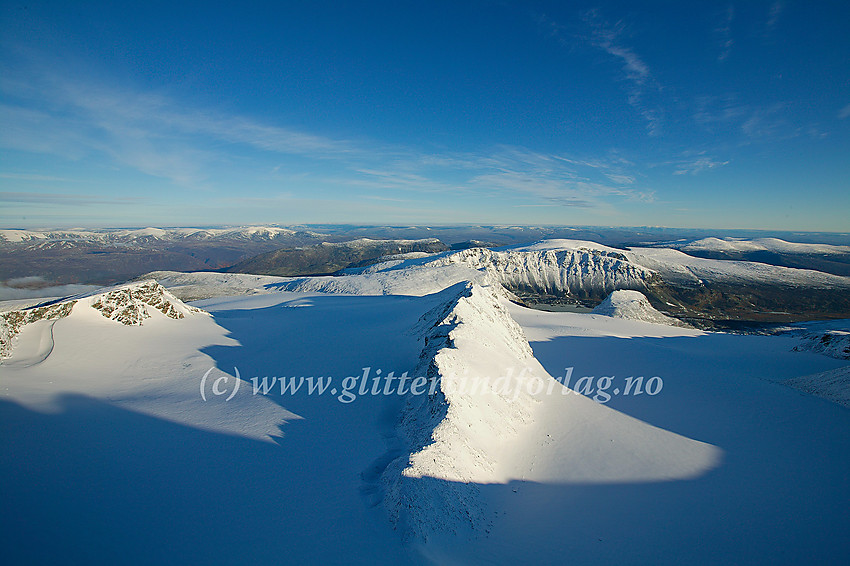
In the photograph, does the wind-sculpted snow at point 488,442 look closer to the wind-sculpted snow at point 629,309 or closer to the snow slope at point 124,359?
the snow slope at point 124,359

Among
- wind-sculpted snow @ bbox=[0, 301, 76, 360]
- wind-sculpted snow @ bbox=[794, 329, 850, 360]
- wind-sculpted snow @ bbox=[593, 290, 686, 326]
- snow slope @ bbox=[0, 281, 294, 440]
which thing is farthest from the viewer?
wind-sculpted snow @ bbox=[593, 290, 686, 326]

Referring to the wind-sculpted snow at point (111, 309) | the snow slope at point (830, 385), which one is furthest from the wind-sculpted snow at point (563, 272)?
the wind-sculpted snow at point (111, 309)

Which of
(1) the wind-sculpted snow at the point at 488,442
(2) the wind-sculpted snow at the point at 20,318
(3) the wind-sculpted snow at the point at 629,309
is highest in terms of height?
(2) the wind-sculpted snow at the point at 20,318

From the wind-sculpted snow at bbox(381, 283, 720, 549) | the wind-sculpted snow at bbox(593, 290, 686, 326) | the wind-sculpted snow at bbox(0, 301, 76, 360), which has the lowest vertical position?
the wind-sculpted snow at bbox(593, 290, 686, 326)

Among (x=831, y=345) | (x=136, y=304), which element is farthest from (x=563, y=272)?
(x=136, y=304)

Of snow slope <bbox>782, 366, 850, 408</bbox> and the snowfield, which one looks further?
snow slope <bbox>782, 366, 850, 408</bbox>

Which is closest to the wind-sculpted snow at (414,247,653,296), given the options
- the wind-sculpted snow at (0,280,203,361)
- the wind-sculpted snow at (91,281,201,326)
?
the wind-sculpted snow at (91,281,201,326)

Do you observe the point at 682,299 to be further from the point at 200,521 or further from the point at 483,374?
the point at 200,521

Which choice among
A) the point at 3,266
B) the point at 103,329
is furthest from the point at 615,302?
the point at 3,266

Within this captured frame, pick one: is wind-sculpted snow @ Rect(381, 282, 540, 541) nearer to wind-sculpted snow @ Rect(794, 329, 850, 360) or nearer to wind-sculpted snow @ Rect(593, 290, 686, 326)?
wind-sculpted snow @ Rect(794, 329, 850, 360)
